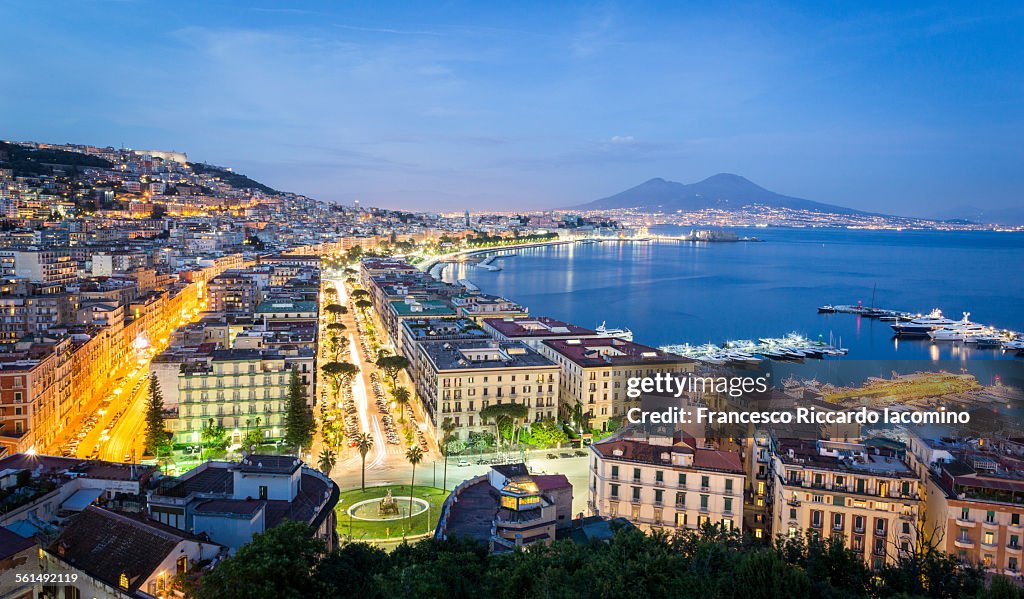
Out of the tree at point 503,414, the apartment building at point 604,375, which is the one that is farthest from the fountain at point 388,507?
the apartment building at point 604,375

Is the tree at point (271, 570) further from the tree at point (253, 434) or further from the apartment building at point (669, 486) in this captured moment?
the tree at point (253, 434)

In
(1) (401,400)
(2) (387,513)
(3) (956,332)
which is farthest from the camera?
(3) (956,332)

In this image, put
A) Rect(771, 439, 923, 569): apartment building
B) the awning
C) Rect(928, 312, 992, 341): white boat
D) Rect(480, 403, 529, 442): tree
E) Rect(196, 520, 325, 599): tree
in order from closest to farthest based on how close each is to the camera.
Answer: Rect(196, 520, 325, 599): tree, the awning, Rect(771, 439, 923, 569): apartment building, Rect(480, 403, 529, 442): tree, Rect(928, 312, 992, 341): white boat

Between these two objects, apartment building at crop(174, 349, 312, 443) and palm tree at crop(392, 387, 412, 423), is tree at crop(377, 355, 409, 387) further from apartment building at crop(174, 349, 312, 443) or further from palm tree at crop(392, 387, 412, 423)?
apartment building at crop(174, 349, 312, 443)

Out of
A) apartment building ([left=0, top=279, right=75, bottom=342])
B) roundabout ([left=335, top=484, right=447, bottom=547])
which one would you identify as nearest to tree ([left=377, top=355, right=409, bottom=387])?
roundabout ([left=335, top=484, right=447, bottom=547])

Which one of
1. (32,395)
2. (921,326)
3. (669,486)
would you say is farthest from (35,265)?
(921,326)

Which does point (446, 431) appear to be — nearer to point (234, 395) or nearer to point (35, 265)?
point (234, 395)

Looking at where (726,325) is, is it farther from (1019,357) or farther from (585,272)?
(585,272)
